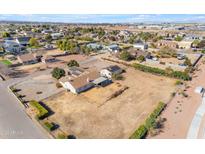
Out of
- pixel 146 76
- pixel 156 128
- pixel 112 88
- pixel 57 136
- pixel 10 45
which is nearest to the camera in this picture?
pixel 57 136

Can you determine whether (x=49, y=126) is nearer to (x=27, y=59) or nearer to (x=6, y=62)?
(x=27, y=59)

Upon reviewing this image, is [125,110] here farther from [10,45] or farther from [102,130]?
[10,45]

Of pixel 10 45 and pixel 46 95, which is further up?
pixel 10 45

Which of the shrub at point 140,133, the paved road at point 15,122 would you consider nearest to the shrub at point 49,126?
the paved road at point 15,122

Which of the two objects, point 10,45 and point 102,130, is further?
point 10,45

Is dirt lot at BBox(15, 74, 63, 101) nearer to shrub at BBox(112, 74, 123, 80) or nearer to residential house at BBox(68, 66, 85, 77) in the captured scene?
residential house at BBox(68, 66, 85, 77)

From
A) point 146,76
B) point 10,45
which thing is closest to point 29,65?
point 10,45
